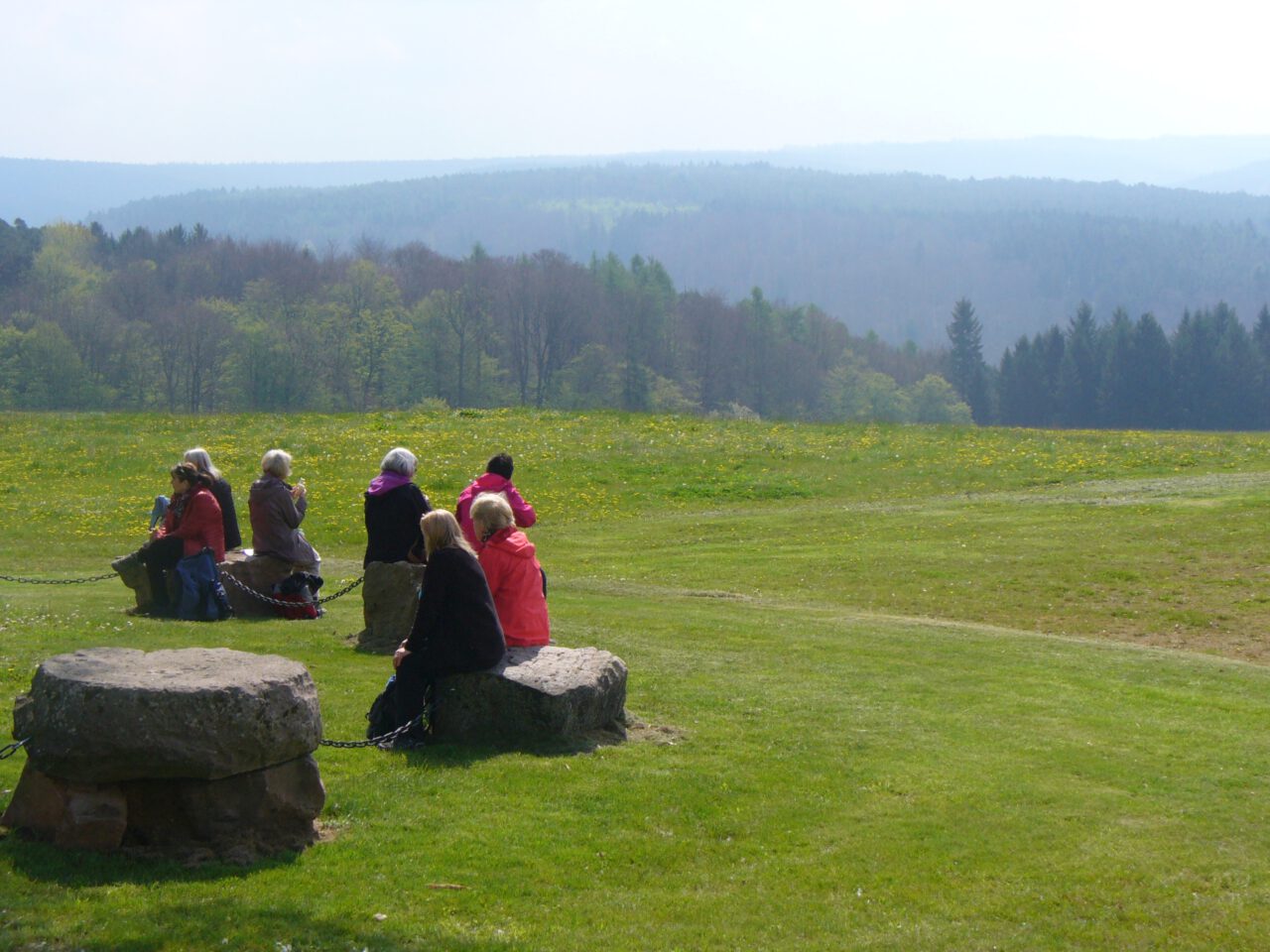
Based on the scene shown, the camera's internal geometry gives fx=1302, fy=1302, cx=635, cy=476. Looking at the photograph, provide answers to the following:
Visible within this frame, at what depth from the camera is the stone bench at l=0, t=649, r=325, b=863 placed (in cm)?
756

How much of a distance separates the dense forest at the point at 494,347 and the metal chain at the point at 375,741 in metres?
93.6

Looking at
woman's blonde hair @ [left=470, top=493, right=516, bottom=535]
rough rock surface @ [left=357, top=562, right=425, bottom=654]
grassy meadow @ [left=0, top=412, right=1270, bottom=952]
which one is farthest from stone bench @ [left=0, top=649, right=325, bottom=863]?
rough rock surface @ [left=357, top=562, right=425, bottom=654]

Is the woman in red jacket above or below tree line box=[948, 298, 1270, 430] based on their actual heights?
above

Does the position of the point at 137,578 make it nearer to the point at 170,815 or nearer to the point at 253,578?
the point at 253,578

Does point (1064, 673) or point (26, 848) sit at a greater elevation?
point (26, 848)

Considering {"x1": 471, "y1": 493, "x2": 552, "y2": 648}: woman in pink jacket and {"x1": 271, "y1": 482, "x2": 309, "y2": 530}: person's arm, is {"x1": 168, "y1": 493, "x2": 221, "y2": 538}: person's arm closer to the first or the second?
{"x1": 271, "y1": 482, "x2": 309, "y2": 530}: person's arm

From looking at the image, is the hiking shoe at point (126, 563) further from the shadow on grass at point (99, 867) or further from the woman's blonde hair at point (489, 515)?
the shadow on grass at point (99, 867)

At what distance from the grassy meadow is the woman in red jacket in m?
0.75

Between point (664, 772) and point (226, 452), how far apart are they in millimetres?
33509

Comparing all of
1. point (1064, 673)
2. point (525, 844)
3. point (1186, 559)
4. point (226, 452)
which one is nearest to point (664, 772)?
point (525, 844)

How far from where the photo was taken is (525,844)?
841 cm

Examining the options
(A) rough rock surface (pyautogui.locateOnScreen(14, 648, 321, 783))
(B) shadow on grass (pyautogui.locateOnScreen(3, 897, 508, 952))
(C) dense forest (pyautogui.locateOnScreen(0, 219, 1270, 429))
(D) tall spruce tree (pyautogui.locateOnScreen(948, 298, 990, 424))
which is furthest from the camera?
(D) tall spruce tree (pyautogui.locateOnScreen(948, 298, 990, 424))

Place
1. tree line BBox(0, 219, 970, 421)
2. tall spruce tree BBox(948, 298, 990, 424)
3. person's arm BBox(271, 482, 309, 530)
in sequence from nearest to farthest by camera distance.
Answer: person's arm BBox(271, 482, 309, 530) < tree line BBox(0, 219, 970, 421) < tall spruce tree BBox(948, 298, 990, 424)

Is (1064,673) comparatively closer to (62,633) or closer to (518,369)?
(62,633)
